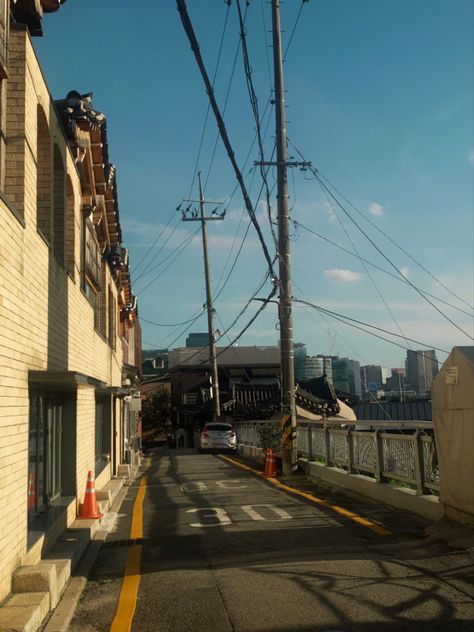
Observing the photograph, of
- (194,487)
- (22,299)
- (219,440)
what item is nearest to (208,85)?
(22,299)

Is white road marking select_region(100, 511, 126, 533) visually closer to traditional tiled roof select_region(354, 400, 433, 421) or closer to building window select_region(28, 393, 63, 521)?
building window select_region(28, 393, 63, 521)

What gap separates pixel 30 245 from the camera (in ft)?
23.9

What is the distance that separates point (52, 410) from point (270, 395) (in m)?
38.7

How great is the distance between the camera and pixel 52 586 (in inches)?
239

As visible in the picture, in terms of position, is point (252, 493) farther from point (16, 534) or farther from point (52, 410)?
point (16, 534)

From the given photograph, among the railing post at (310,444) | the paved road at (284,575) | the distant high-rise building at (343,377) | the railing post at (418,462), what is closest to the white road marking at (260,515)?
the paved road at (284,575)

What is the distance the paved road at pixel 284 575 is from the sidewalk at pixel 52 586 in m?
0.17

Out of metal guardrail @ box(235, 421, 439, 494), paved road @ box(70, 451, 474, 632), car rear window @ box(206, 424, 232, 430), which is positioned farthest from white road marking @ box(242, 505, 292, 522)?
car rear window @ box(206, 424, 232, 430)

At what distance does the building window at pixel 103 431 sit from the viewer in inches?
663

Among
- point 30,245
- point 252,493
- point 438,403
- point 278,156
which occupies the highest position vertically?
point 278,156

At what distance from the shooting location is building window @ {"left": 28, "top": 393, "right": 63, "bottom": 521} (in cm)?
796

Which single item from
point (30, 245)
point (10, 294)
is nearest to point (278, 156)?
point (30, 245)

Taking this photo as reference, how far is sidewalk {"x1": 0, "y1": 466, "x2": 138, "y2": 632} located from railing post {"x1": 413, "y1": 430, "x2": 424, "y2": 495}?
16.0ft

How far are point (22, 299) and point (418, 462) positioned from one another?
6530 millimetres
